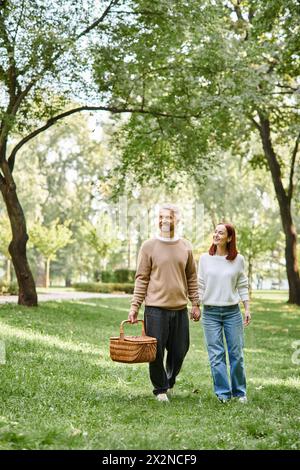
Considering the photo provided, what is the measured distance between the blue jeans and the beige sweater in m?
0.39

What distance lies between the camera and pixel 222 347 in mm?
7223

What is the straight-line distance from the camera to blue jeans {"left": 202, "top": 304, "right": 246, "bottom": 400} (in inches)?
282

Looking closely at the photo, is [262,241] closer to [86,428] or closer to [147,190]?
[147,190]

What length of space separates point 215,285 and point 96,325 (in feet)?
33.5

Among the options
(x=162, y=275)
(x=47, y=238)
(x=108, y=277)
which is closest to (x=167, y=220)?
(x=162, y=275)

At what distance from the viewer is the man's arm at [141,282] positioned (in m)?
7.01

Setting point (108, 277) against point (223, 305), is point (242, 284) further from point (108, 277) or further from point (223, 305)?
point (108, 277)

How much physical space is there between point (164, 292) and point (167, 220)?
0.76 metres

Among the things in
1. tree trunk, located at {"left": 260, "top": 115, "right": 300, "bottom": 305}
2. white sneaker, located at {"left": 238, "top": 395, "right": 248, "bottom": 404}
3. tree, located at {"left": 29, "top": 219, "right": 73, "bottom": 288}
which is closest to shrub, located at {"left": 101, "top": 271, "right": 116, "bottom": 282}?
tree, located at {"left": 29, "top": 219, "right": 73, "bottom": 288}

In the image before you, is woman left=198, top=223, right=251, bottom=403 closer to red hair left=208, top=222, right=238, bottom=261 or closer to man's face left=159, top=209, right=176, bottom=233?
red hair left=208, top=222, right=238, bottom=261

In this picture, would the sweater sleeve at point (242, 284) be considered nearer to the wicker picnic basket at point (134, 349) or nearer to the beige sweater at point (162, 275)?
the beige sweater at point (162, 275)

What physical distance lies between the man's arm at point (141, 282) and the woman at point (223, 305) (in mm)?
624

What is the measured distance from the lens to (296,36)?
1570 centimetres
